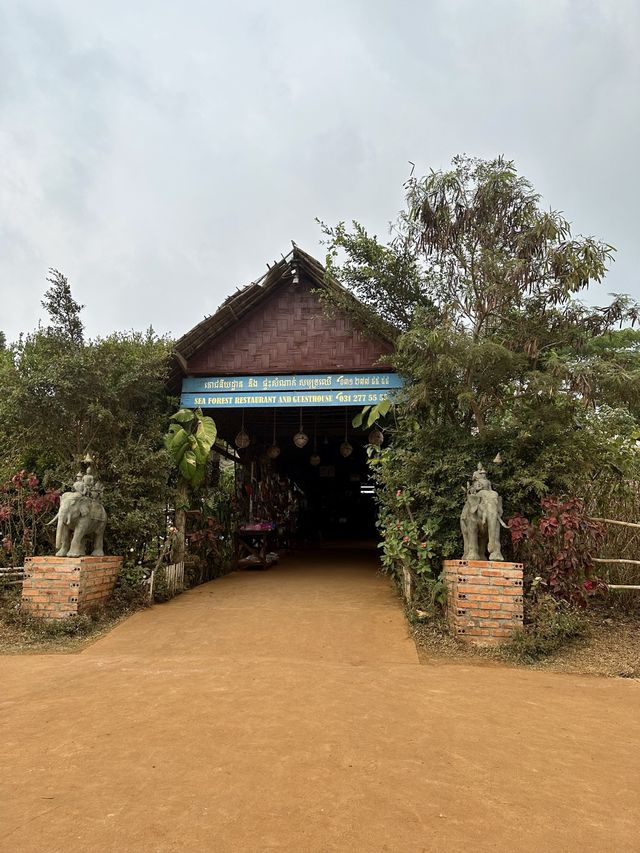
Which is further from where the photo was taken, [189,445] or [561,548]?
[189,445]

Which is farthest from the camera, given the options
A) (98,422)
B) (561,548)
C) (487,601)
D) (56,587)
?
(98,422)

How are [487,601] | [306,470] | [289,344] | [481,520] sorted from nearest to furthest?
1. [487,601]
2. [481,520]
3. [289,344]
4. [306,470]

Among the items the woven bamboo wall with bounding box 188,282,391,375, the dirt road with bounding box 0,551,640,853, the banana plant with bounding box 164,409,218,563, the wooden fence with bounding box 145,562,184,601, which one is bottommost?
the dirt road with bounding box 0,551,640,853

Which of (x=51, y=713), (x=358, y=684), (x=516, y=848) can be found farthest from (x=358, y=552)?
(x=516, y=848)

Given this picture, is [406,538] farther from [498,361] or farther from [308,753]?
[308,753]

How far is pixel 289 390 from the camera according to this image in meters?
7.38

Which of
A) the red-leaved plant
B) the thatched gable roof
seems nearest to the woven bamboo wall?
the thatched gable roof

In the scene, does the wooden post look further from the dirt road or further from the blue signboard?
the dirt road

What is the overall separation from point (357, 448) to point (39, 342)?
8666mm

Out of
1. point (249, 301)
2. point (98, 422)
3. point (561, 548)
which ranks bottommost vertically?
point (561, 548)

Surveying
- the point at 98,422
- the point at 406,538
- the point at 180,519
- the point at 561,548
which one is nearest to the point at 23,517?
the point at 98,422

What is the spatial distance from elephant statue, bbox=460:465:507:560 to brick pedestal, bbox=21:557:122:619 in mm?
3748

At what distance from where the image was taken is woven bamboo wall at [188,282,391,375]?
739cm

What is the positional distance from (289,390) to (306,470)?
8.81 m
